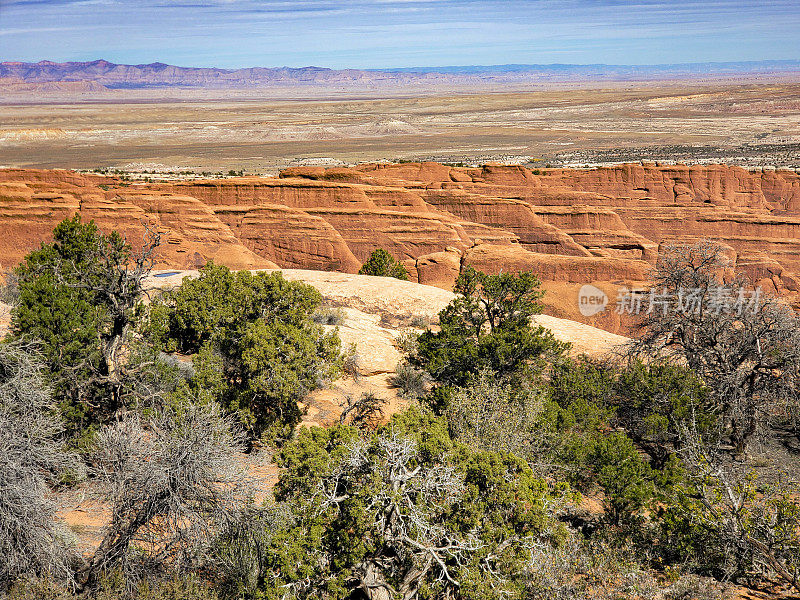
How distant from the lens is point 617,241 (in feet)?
149

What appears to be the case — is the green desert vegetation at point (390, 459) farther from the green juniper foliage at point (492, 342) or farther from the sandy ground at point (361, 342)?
the sandy ground at point (361, 342)

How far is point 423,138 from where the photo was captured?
469 ft

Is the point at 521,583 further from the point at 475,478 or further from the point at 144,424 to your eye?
the point at 144,424

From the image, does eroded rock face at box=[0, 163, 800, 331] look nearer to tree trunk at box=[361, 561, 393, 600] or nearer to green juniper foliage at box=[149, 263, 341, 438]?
green juniper foliage at box=[149, 263, 341, 438]

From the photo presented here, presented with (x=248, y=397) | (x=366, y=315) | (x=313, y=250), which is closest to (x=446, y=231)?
(x=313, y=250)

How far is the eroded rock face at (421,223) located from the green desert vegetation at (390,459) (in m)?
17.1

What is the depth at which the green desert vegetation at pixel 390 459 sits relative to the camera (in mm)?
8625

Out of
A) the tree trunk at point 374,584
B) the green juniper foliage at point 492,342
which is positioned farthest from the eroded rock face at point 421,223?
the tree trunk at point 374,584

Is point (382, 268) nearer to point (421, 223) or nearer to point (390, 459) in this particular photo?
point (421, 223)

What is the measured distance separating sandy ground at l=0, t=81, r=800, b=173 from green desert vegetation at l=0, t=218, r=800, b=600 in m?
76.1

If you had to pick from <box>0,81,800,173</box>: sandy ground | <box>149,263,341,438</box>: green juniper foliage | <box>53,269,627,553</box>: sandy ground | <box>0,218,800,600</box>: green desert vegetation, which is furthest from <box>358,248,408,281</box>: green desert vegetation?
<box>0,81,800,173</box>: sandy ground

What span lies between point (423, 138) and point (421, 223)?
105137mm

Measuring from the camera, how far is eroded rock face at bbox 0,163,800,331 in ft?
127

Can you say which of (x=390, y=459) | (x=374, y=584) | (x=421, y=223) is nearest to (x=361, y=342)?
(x=390, y=459)
